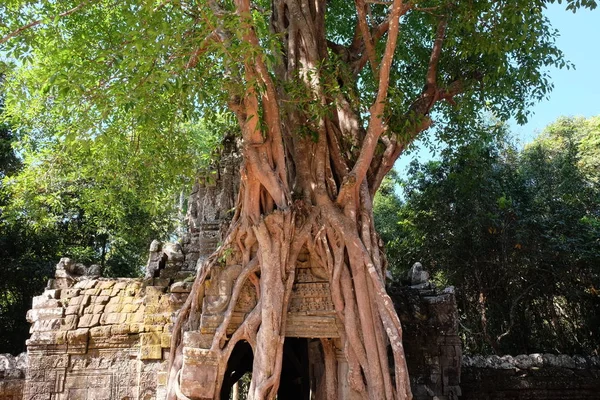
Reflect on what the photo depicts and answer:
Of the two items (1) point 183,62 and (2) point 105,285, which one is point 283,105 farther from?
(2) point 105,285

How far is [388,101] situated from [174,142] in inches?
103

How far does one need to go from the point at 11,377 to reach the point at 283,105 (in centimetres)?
531

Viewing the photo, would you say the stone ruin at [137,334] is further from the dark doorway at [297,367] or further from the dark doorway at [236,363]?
the dark doorway at [297,367]

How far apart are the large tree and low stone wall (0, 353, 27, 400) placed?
329 cm

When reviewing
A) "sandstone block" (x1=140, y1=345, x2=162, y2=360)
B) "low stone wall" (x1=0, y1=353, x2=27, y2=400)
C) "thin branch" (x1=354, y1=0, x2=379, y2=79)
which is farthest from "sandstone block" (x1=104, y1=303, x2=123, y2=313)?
"thin branch" (x1=354, y1=0, x2=379, y2=79)

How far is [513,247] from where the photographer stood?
410 inches

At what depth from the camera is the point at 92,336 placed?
21.2 feet

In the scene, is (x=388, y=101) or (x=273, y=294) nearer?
(x=273, y=294)

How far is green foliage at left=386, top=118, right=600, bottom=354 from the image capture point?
33.2ft

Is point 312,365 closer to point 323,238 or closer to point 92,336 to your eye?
point 323,238

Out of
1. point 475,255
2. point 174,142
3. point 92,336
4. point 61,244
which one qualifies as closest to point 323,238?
point 174,142

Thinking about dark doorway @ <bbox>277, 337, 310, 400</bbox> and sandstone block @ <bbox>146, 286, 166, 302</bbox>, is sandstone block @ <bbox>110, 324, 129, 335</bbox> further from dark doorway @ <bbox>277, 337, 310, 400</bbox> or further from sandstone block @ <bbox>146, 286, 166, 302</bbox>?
dark doorway @ <bbox>277, 337, 310, 400</bbox>

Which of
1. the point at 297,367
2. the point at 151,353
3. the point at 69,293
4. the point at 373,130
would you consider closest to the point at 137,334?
the point at 151,353

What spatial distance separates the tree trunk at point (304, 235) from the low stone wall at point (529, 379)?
10.5 feet
